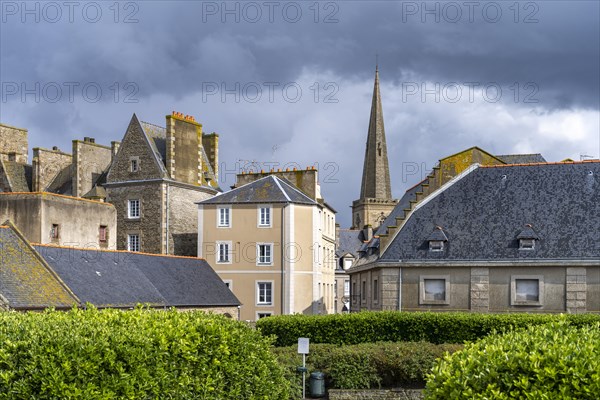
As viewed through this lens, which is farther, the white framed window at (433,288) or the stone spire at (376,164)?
the stone spire at (376,164)

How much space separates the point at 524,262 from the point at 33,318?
30069mm

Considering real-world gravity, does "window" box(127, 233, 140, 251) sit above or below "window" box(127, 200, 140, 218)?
below

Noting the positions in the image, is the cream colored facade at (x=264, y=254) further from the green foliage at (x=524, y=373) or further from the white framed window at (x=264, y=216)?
the green foliage at (x=524, y=373)

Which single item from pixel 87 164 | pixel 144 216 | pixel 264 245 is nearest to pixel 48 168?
pixel 87 164

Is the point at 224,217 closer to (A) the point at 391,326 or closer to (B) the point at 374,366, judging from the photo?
(A) the point at 391,326

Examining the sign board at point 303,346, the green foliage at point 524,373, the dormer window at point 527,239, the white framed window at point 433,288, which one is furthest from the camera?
the white framed window at point 433,288

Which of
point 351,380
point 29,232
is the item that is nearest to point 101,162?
point 29,232

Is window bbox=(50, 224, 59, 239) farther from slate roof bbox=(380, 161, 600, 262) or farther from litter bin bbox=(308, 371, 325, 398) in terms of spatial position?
litter bin bbox=(308, 371, 325, 398)

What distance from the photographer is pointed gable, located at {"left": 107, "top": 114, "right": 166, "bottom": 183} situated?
61.1 m

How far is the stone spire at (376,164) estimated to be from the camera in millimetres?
134625

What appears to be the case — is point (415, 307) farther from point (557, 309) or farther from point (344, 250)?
point (344, 250)

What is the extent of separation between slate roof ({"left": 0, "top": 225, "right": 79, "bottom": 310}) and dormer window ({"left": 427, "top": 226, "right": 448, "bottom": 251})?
1858cm

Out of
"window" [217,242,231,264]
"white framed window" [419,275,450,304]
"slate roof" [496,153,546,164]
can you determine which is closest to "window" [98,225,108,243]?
"window" [217,242,231,264]

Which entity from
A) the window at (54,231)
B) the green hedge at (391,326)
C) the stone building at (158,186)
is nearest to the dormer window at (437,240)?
the green hedge at (391,326)
